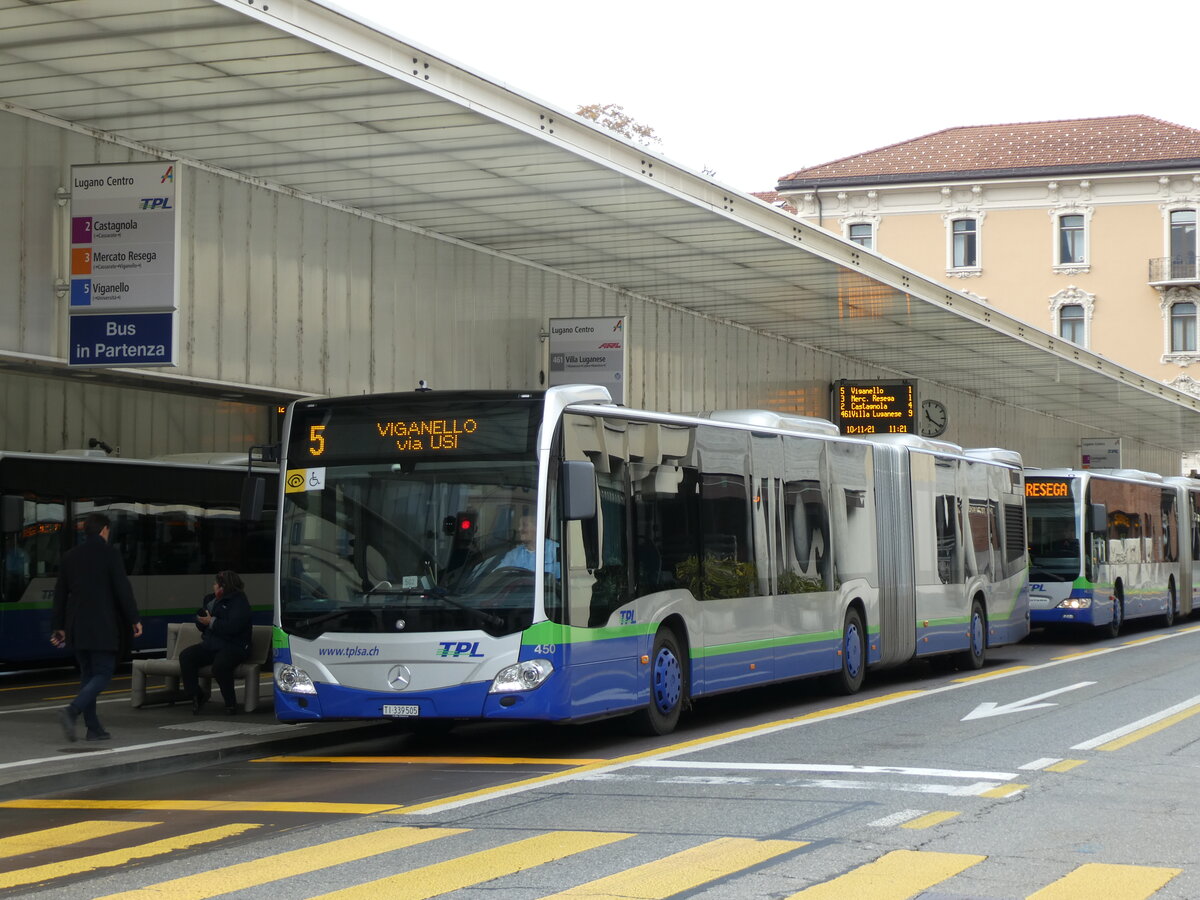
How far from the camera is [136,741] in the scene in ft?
42.0

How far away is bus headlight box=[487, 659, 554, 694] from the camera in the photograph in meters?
11.8

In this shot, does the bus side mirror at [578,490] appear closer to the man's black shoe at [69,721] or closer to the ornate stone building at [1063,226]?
the man's black shoe at [69,721]

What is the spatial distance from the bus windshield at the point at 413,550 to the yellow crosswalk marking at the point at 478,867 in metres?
3.68

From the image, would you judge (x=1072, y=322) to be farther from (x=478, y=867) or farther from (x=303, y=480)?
(x=478, y=867)

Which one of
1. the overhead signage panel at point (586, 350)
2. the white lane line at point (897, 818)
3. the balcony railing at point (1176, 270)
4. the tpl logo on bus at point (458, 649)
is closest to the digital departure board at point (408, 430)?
the tpl logo on bus at point (458, 649)

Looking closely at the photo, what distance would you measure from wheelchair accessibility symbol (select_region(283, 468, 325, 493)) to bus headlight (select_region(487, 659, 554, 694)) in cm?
210

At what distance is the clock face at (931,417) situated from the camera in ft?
136

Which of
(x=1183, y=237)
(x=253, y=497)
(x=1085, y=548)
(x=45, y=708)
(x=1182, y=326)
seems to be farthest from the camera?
(x=1182, y=326)

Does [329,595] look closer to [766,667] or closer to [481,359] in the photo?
[766,667]

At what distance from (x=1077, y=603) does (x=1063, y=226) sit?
4181cm

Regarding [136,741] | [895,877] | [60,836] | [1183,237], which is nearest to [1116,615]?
[136,741]

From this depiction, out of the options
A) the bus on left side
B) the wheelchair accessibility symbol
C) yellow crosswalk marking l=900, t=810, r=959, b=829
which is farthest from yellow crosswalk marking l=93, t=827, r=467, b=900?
the bus on left side

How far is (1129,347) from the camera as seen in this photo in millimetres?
66062

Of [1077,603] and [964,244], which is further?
[964,244]
